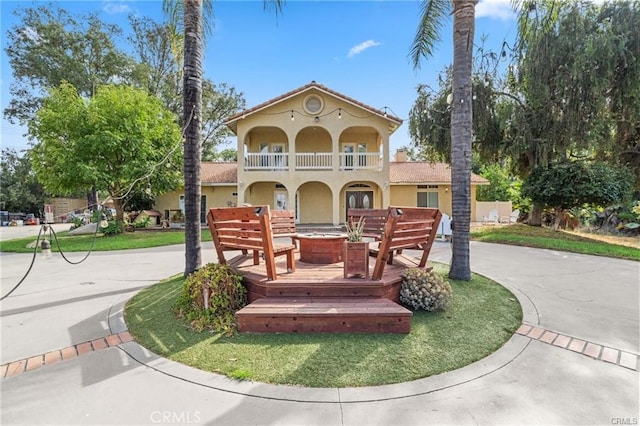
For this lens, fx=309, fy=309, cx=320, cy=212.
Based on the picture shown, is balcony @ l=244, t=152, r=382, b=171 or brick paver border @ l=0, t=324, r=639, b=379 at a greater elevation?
balcony @ l=244, t=152, r=382, b=171

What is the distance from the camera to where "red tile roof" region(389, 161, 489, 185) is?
21641 mm

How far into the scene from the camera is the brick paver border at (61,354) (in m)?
3.19

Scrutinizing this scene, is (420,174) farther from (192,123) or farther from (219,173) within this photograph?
(192,123)

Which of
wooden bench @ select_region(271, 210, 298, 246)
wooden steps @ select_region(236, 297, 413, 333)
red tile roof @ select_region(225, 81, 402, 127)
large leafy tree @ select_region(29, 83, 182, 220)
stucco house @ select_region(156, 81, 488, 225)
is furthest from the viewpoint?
stucco house @ select_region(156, 81, 488, 225)

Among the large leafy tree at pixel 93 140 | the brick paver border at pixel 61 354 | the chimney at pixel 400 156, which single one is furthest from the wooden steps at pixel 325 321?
the chimney at pixel 400 156

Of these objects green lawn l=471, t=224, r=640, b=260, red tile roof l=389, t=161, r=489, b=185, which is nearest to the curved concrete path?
green lawn l=471, t=224, r=640, b=260

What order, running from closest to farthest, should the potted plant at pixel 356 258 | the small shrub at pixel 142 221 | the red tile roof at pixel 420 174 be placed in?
1. the potted plant at pixel 356 258
2. the small shrub at pixel 142 221
3. the red tile roof at pixel 420 174

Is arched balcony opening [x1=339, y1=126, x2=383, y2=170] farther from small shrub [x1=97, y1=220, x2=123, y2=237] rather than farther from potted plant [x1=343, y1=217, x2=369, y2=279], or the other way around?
potted plant [x1=343, y1=217, x2=369, y2=279]

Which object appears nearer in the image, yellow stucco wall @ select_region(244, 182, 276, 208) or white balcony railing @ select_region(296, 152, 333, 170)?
white balcony railing @ select_region(296, 152, 333, 170)

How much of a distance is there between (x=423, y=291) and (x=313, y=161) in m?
14.7

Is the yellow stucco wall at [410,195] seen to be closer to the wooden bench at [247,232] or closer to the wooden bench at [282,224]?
the wooden bench at [282,224]

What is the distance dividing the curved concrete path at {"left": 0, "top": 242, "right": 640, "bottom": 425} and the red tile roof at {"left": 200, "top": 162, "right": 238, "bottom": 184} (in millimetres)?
16743

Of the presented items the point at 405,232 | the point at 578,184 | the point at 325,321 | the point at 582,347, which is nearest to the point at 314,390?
the point at 325,321

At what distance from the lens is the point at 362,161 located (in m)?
18.5
